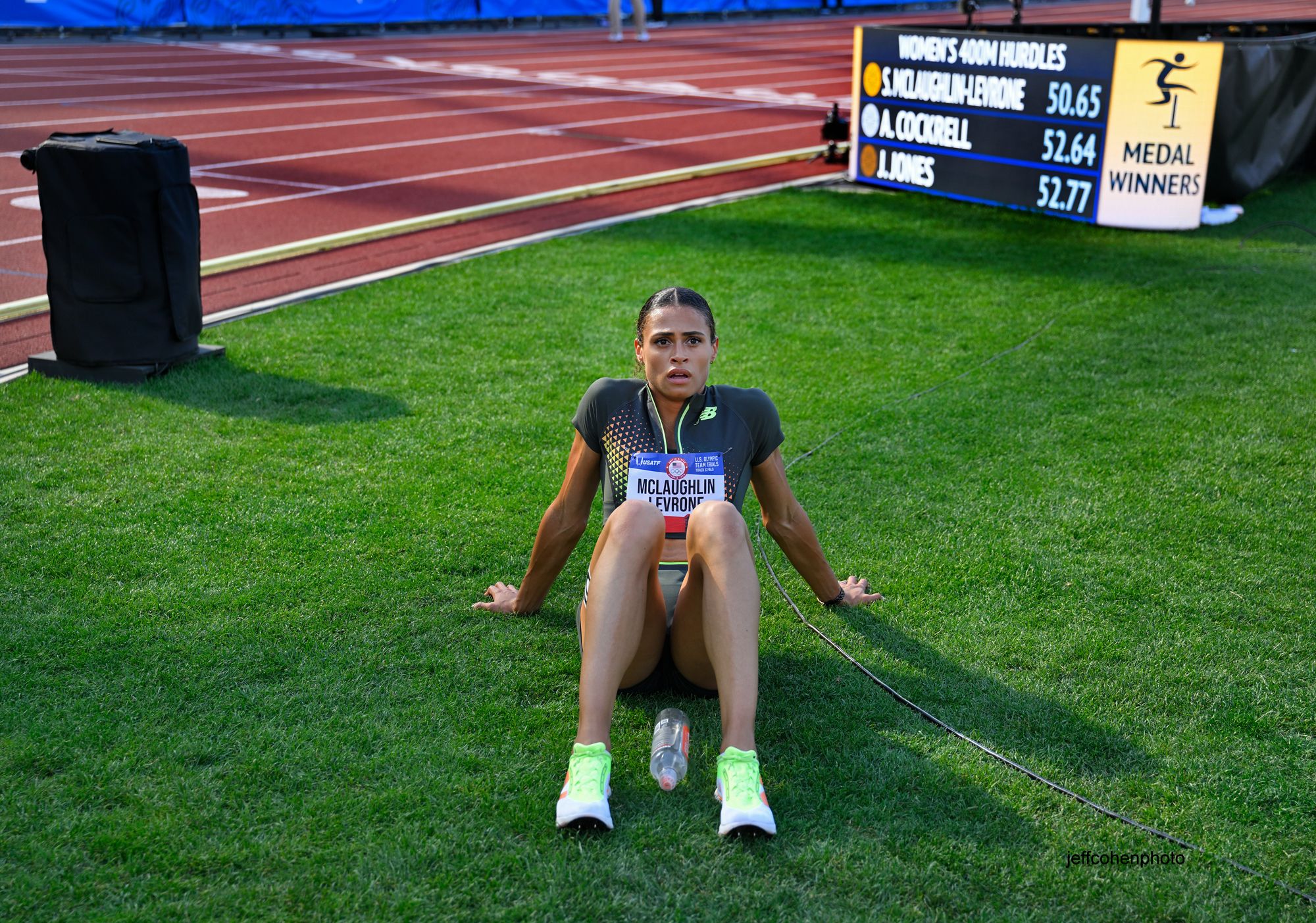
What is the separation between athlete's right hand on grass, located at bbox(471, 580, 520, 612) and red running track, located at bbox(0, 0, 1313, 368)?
412 centimetres

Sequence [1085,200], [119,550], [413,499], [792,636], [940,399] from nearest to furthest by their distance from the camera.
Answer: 1. [792,636]
2. [119,550]
3. [413,499]
4. [940,399]
5. [1085,200]

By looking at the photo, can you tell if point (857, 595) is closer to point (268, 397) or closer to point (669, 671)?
point (669, 671)

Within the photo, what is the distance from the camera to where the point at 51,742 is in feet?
11.1

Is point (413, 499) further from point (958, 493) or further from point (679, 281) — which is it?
point (679, 281)

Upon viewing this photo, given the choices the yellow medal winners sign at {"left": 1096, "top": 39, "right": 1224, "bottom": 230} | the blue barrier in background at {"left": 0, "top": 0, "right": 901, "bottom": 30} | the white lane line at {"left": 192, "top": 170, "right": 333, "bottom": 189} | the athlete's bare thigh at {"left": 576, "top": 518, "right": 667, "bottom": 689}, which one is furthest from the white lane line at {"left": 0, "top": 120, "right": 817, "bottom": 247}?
the blue barrier in background at {"left": 0, "top": 0, "right": 901, "bottom": 30}

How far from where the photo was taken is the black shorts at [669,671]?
3.65m

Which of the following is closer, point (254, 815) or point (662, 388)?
point (254, 815)

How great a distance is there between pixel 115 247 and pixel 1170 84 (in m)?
8.24

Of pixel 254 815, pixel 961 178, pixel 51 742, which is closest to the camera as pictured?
pixel 254 815

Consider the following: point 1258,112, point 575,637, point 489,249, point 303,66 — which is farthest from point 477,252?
point 303,66

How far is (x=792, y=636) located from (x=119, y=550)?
2.50 m

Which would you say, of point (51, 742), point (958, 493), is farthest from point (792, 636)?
point (51, 742)

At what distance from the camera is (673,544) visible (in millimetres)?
3697

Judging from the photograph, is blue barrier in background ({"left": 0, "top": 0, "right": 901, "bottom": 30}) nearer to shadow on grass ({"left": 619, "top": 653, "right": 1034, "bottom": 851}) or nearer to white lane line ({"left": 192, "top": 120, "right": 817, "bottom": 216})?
white lane line ({"left": 192, "top": 120, "right": 817, "bottom": 216})
